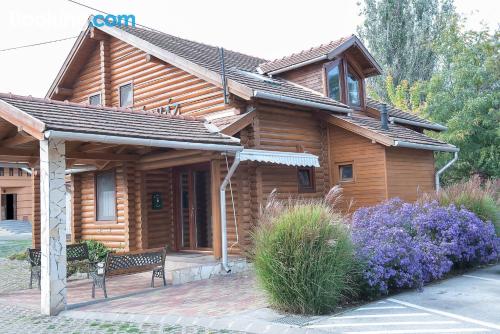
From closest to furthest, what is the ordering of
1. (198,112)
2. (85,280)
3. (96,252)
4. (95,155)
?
(85,280), (95,155), (198,112), (96,252)

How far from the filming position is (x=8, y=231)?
31.7m

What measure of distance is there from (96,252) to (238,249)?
4.88 metres

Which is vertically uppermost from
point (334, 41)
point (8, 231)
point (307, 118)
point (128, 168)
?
point (334, 41)

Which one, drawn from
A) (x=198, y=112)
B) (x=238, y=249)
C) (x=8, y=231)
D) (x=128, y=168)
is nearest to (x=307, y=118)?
(x=198, y=112)

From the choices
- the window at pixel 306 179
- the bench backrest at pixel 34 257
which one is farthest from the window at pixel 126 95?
the bench backrest at pixel 34 257

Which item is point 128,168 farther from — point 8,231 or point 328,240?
point 8,231

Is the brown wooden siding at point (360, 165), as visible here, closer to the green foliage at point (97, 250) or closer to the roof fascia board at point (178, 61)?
the roof fascia board at point (178, 61)

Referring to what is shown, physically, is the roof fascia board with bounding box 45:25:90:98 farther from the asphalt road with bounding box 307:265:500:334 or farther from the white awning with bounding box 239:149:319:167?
the asphalt road with bounding box 307:265:500:334

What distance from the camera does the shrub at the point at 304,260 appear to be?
6.62 m

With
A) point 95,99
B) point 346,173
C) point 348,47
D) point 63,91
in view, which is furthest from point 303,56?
point 63,91

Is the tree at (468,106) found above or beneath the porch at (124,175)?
above

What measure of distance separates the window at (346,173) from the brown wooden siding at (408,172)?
1164 mm

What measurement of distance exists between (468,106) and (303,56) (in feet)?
27.5

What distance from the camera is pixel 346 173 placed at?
543 inches
